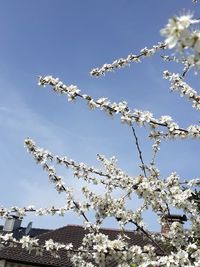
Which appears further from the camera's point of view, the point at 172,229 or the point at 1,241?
the point at 1,241

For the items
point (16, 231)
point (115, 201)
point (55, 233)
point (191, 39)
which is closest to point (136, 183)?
point (115, 201)

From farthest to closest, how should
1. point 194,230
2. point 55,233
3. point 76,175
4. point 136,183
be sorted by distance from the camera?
point 55,233 < point 76,175 < point 194,230 < point 136,183

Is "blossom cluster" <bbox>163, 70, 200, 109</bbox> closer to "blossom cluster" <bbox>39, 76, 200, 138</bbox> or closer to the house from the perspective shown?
"blossom cluster" <bbox>39, 76, 200, 138</bbox>

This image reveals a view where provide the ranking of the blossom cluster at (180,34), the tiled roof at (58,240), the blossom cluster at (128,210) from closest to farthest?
the blossom cluster at (180,34) < the blossom cluster at (128,210) < the tiled roof at (58,240)

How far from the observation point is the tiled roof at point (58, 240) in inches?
822

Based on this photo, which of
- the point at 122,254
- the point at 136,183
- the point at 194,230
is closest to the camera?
the point at 122,254

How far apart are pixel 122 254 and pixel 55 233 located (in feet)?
69.2

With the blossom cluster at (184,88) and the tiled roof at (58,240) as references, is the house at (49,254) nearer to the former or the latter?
the tiled roof at (58,240)

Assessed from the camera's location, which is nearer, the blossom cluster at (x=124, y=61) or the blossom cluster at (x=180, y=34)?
the blossom cluster at (x=180, y=34)

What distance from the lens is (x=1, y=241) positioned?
20.2ft

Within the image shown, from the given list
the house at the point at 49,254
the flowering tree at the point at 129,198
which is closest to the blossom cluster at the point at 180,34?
the flowering tree at the point at 129,198

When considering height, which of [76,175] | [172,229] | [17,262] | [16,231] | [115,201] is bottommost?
[172,229]

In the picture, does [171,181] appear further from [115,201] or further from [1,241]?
[1,241]

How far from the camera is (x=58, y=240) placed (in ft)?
79.1
